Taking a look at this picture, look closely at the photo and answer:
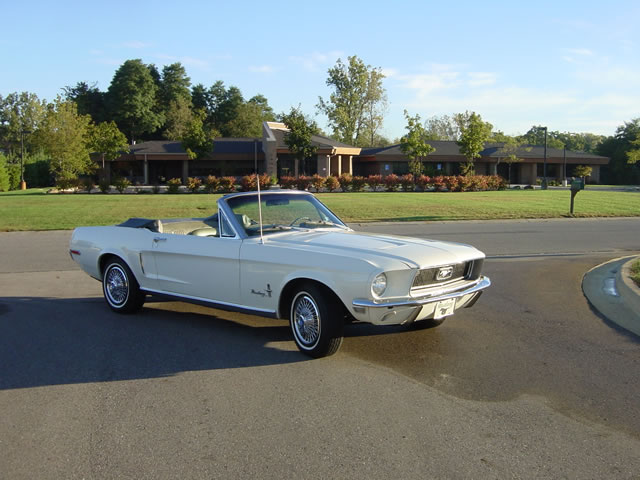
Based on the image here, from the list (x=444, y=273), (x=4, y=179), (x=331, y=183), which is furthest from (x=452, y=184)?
(x=444, y=273)

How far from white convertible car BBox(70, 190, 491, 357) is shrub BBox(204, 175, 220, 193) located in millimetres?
30948

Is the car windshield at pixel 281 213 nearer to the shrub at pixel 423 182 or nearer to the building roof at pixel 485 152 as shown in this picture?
the shrub at pixel 423 182

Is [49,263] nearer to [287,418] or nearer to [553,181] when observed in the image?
[287,418]

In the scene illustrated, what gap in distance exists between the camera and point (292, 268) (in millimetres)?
5508

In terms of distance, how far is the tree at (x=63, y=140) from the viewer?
1727 inches

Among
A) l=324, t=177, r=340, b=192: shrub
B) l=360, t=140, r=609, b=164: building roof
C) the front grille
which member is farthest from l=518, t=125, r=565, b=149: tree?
the front grille

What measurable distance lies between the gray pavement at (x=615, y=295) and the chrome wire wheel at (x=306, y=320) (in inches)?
142

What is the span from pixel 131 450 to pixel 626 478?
9.51 feet

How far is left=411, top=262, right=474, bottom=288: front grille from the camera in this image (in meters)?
5.32

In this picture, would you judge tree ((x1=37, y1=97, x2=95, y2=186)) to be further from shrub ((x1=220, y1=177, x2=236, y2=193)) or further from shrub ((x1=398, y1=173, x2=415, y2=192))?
shrub ((x1=398, y1=173, x2=415, y2=192))

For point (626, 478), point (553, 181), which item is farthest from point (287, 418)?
point (553, 181)

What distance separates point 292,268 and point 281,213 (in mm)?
953

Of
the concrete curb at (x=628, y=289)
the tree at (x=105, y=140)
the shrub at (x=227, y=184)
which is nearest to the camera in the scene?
the concrete curb at (x=628, y=289)

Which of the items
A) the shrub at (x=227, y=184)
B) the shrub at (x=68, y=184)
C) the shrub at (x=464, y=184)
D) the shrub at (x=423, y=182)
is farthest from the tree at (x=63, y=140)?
the shrub at (x=464, y=184)
